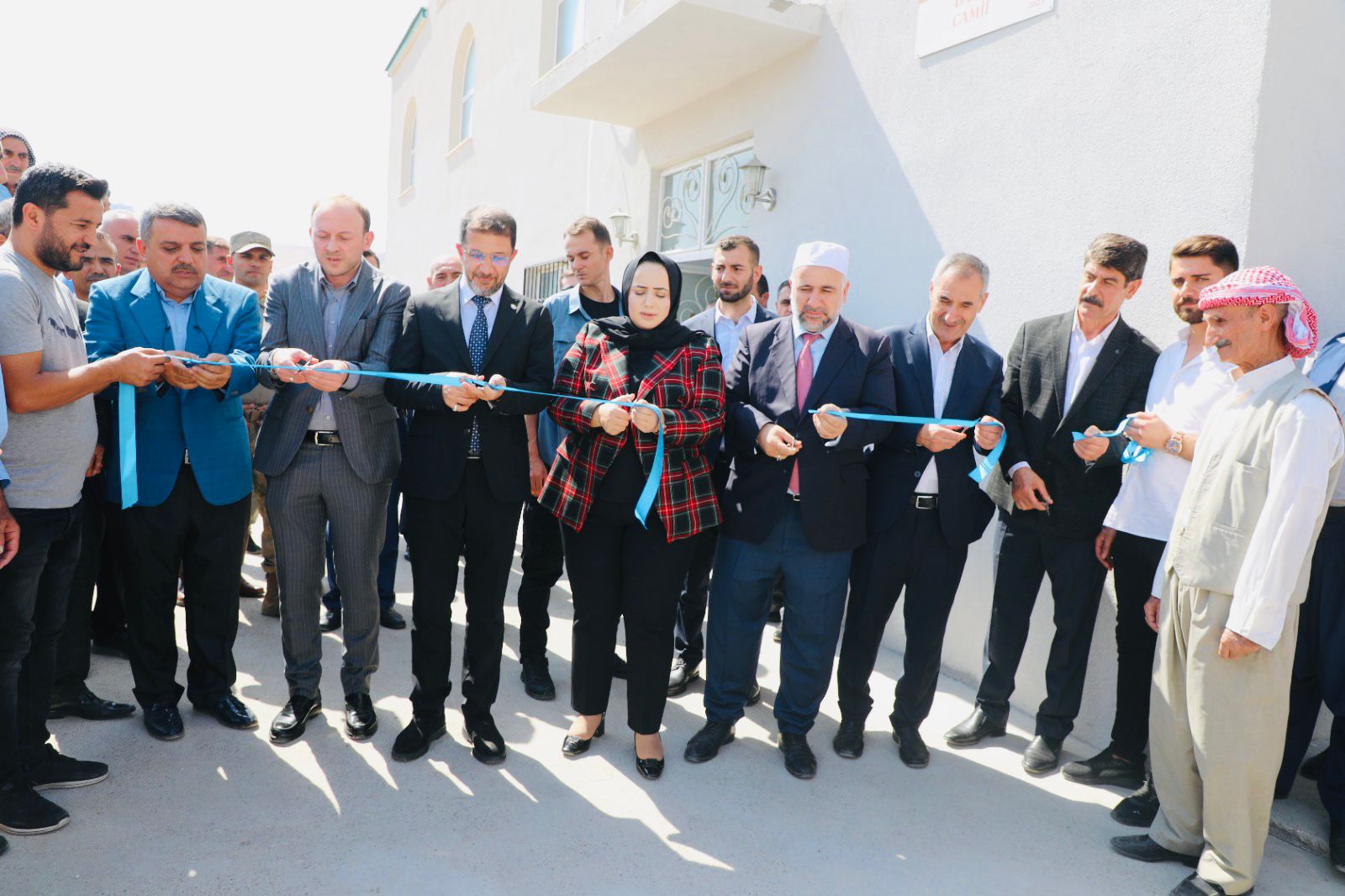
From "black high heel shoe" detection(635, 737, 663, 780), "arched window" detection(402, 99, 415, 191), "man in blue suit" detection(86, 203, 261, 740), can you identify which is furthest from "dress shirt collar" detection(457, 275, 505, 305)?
"arched window" detection(402, 99, 415, 191)

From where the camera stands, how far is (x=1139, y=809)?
Result: 3.20 m

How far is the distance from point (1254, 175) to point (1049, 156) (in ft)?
3.26

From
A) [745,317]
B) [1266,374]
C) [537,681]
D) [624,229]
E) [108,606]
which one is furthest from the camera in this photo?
[624,229]

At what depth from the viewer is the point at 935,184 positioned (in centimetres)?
479

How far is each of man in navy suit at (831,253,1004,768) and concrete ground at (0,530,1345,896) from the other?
31 centimetres

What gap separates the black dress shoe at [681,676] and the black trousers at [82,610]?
2.65m

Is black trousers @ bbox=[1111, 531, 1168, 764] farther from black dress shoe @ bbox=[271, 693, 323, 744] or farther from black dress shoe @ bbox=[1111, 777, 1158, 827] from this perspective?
black dress shoe @ bbox=[271, 693, 323, 744]

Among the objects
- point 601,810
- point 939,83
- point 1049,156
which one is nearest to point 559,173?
point 939,83

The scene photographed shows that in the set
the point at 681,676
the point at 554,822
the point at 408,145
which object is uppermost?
the point at 408,145

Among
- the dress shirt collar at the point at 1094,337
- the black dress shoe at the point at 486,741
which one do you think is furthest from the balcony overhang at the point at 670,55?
the black dress shoe at the point at 486,741

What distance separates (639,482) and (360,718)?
159cm

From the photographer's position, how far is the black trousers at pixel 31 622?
9.06ft

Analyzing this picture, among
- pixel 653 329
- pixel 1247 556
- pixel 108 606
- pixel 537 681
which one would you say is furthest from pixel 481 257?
pixel 108 606

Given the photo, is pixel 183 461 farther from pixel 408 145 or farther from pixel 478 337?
pixel 408 145
